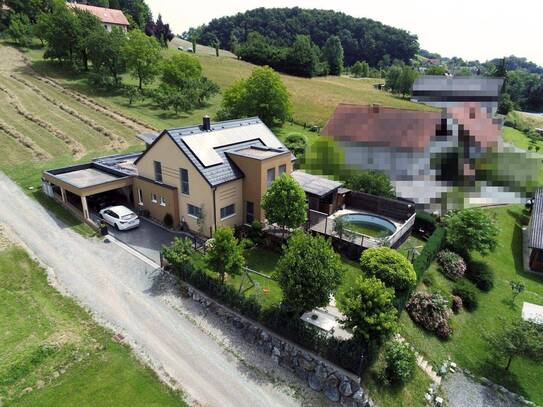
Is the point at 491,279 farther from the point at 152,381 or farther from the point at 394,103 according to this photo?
the point at 394,103

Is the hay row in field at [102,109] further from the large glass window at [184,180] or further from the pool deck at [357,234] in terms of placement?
the pool deck at [357,234]

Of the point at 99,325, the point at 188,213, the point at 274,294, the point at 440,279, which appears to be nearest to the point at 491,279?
the point at 440,279

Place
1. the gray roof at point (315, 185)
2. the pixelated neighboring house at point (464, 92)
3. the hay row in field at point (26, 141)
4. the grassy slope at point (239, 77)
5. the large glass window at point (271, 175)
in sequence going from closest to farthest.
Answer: the large glass window at point (271, 175), the gray roof at point (315, 185), the hay row in field at point (26, 141), the grassy slope at point (239, 77), the pixelated neighboring house at point (464, 92)

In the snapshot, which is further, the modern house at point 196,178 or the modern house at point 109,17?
the modern house at point 109,17

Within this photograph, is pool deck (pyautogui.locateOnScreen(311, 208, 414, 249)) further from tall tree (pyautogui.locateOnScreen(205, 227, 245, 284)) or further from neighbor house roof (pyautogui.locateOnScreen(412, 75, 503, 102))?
neighbor house roof (pyautogui.locateOnScreen(412, 75, 503, 102))

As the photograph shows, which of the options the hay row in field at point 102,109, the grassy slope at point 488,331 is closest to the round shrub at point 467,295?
the grassy slope at point 488,331

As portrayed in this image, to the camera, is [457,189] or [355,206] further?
[457,189]

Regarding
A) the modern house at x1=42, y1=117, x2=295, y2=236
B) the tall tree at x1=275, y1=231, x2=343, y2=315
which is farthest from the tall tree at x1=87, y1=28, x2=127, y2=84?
the tall tree at x1=275, y1=231, x2=343, y2=315
